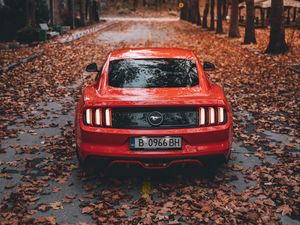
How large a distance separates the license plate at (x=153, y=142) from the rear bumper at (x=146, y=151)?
47 millimetres

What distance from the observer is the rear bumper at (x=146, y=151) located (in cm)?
542

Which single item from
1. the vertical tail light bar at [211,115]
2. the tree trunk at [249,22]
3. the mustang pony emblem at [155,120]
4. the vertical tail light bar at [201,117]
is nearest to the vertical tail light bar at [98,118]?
the mustang pony emblem at [155,120]

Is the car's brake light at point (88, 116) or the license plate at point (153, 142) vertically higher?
the car's brake light at point (88, 116)

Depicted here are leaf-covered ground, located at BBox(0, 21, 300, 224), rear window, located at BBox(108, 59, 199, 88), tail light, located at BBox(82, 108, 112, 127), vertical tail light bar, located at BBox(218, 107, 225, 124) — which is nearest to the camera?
leaf-covered ground, located at BBox(0, 21, 300, 224)

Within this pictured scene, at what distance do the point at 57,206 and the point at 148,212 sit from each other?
101 cm

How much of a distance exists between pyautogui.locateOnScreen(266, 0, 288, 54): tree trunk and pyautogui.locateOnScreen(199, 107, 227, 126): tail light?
15649 mm

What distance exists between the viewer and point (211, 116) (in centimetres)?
557

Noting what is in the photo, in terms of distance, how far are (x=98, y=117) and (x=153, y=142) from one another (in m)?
0.70

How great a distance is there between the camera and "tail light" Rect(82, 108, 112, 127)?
5512 millimetres

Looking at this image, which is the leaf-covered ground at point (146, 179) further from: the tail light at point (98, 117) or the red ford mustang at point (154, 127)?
the tail light at point (98, 117)

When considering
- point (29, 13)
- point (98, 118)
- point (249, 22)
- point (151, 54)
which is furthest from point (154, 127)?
point (29, 13)

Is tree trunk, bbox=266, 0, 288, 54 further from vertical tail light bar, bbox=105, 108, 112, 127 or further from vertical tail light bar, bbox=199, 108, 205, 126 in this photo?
vertical tail light bar, bbox=105, 108, 112, 127

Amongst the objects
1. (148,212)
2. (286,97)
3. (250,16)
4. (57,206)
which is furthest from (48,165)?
(250,16)

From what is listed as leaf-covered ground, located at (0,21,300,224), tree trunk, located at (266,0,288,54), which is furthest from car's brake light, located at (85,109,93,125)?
tree trunk, located at (266,0,288,54)
